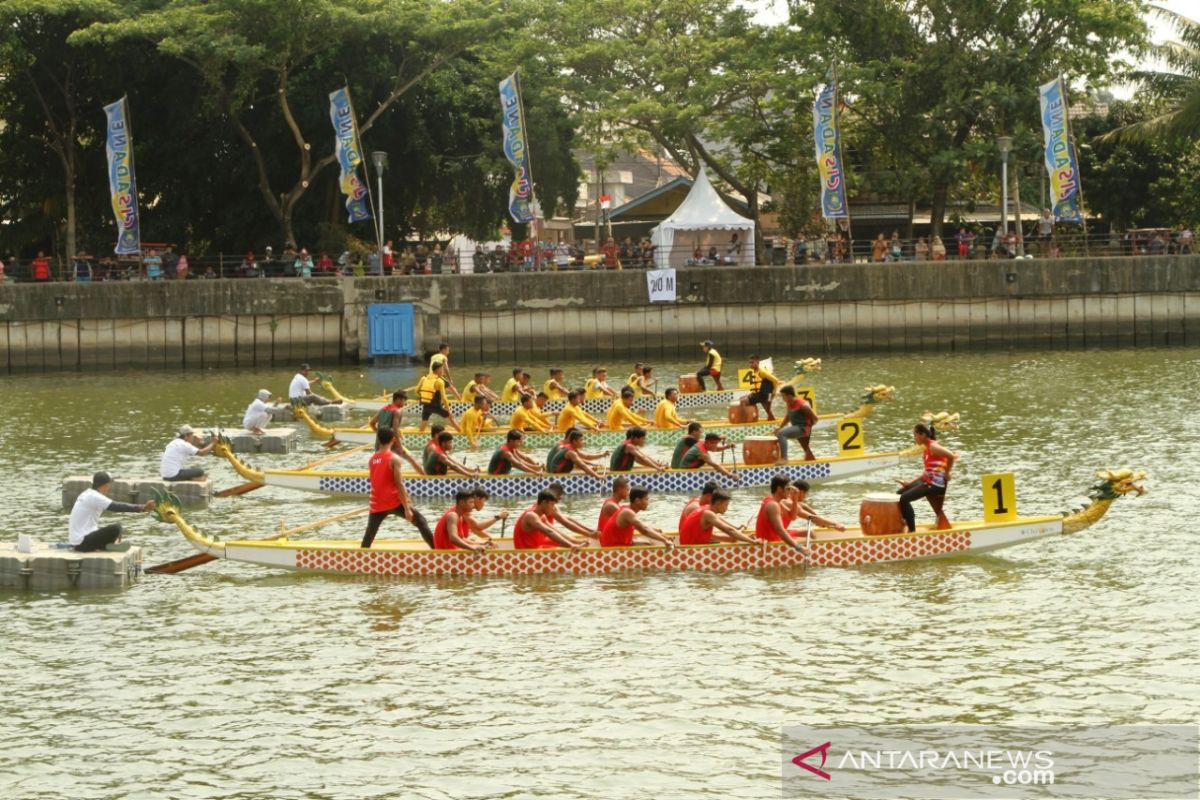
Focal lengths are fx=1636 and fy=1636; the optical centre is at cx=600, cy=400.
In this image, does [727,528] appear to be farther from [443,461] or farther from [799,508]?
[443,461]

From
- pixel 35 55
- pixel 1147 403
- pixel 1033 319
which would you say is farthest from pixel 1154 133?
pixel 35 55

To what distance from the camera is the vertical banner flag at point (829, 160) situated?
48719mm

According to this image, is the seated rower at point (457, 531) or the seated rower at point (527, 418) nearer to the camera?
the seated rower at point (457, 531)

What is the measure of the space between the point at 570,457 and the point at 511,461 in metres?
0.93

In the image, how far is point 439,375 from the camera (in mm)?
33281

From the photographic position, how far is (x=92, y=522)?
2039 centimetres

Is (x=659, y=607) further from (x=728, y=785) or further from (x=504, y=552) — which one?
(x=728, y=785)

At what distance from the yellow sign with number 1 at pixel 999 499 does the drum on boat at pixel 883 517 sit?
1.11 m

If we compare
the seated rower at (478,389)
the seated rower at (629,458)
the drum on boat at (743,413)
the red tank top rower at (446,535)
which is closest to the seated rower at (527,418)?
the seated rower at (478,389)

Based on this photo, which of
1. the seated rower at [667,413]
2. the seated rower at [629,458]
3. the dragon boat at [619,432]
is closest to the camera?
the seated rower at [629,458]

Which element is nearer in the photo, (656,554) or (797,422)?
(656,554)

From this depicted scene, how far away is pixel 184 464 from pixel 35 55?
31.6m

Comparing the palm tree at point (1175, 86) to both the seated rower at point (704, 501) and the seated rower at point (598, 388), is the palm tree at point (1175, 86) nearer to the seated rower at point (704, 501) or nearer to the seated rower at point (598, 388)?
the seated rower at point (598, 388)

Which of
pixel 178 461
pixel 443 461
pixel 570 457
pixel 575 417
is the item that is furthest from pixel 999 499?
pixel 178 461
